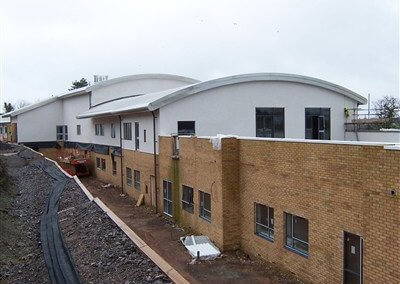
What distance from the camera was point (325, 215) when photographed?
39.6 feet

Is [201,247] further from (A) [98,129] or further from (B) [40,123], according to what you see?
(B) [40,123]

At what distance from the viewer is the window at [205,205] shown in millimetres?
17875

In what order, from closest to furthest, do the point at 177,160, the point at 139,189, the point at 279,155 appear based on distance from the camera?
the point at 279,155 → the point at 177,160 → the point at 139,189

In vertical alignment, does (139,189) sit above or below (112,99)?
below

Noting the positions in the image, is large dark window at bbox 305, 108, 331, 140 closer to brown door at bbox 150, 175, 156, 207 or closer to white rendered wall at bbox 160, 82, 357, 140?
white rendered wall at bbox 160, 82, 357, 140

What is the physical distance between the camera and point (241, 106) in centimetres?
2284

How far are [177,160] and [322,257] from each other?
32.2ft

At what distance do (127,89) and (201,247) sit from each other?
25.7m

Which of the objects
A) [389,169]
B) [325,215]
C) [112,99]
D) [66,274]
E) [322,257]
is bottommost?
[66,274]

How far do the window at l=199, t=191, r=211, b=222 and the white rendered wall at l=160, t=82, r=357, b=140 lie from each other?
4.69 m

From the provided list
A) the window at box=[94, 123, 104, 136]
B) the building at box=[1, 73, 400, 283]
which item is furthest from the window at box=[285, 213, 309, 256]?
the window at box=[94, 123, 104, 136]

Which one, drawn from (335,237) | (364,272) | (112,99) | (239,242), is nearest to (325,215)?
(335,237)

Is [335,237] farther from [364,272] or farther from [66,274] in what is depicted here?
[66,274]

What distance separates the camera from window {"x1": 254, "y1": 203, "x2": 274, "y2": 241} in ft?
48.4
